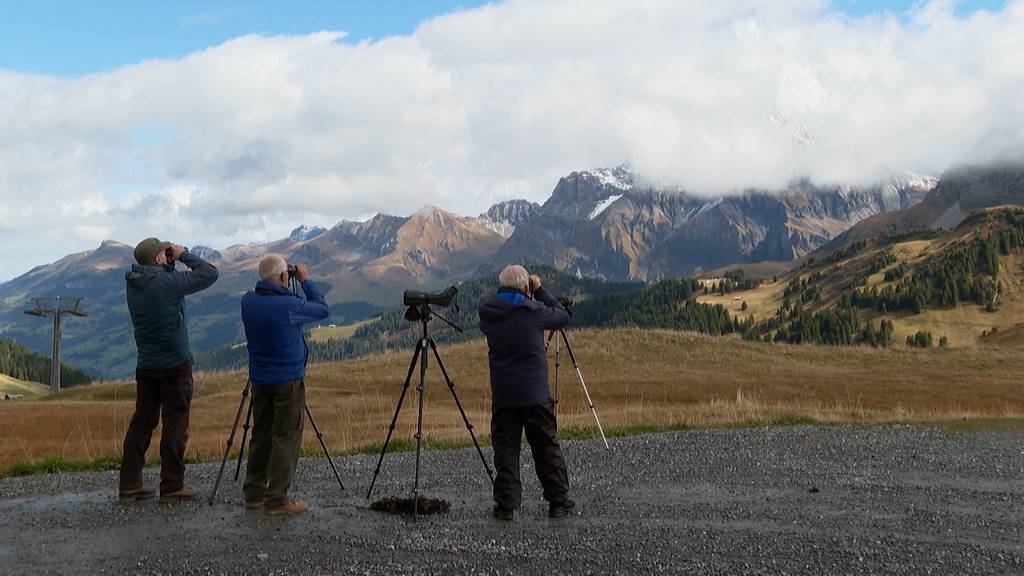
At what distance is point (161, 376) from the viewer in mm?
11383

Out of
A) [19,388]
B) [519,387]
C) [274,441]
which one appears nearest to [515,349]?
[519,387]

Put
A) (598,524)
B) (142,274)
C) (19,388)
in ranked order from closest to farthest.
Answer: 1. (598,524)
2. (142,274)
3. (19,388)

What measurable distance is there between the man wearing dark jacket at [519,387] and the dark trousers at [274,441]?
2.45 meters

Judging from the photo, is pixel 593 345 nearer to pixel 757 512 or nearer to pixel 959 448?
pixel 959 448

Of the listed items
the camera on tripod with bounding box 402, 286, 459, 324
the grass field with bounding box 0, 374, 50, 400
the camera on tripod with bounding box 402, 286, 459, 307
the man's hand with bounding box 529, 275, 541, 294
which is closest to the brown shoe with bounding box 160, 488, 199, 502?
the camera on tripod with bounding box 402, 286, 459, 324

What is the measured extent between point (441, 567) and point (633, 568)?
1.78 meters

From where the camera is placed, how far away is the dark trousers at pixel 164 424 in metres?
11.3

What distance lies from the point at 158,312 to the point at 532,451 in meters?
5.12

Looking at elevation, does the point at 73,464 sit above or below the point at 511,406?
below

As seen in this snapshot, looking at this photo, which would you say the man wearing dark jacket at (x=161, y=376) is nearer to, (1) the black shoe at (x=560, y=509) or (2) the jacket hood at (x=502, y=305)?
(2) the jacket hood at (x=502, y=305)

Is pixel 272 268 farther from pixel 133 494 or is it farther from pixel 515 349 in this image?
pixel 133 494

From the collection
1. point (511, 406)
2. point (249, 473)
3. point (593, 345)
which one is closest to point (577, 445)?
point (511, 406)

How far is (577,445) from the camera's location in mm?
16750

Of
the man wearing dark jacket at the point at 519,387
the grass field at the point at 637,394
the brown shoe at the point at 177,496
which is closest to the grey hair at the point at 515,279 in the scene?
the man wearing dark jacket at the point at 519,387
